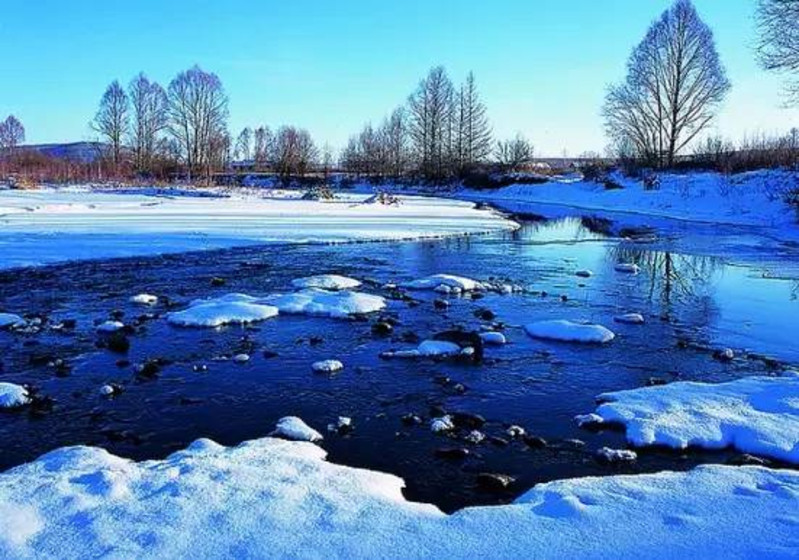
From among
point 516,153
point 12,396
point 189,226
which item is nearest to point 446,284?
point 12,396

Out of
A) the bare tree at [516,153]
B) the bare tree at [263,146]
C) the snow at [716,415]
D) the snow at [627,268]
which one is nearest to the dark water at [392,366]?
the snow at [716,415]

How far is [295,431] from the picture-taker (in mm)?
5000

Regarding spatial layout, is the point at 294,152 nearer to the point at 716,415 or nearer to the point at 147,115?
the point at 147,115

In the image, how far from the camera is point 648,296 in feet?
34.9

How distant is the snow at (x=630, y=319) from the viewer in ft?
28.6

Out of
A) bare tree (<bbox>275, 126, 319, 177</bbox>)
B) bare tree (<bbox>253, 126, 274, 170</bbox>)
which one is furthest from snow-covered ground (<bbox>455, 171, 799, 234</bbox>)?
bare tree (<bbox>253, 126, 274, 170</bbox>)

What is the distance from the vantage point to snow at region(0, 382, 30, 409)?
549 centimetres

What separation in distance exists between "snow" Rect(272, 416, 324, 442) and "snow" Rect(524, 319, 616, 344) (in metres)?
3.61

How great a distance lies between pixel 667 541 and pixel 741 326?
6.10 meters

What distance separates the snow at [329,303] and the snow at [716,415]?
13.4 feet

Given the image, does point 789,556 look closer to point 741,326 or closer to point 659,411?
point 659,411

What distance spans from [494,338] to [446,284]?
139 inches

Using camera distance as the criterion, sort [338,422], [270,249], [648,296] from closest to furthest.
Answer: [338,422] < [648,296] < [270,249]

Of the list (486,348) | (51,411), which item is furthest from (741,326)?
(51,411)
